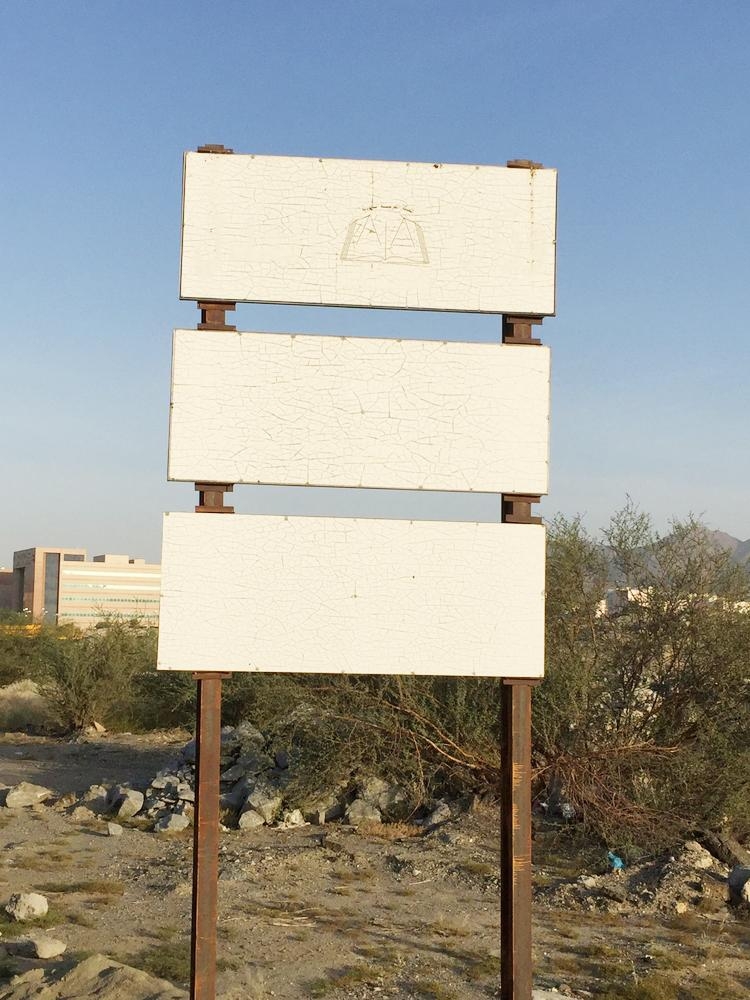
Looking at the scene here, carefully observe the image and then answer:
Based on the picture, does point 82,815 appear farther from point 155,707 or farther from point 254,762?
point 155,707

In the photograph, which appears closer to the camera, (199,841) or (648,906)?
(199,841)

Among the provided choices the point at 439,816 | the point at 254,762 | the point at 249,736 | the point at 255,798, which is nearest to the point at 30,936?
the point at 255,798

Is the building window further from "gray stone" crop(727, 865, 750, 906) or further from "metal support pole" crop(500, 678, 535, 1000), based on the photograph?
"metal support pole" crop(500, 678, 535, 1000)

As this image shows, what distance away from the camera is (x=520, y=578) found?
5.42m

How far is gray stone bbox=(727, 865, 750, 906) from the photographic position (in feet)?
30.0

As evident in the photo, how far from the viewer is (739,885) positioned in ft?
30.7

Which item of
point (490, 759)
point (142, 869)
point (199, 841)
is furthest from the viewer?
point (490, 759)

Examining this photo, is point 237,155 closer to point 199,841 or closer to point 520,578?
point 520,578

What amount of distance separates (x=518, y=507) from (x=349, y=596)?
109cm

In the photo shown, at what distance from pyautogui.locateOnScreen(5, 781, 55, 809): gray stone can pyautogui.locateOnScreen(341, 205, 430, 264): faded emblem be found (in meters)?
11.4

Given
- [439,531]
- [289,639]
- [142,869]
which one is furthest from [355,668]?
[142,869]

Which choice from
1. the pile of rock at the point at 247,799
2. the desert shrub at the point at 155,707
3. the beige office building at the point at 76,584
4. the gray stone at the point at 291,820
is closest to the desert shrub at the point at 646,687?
the pile of rock at the point at 247,799

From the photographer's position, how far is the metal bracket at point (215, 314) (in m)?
5.39

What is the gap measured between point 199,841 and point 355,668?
1237mm
